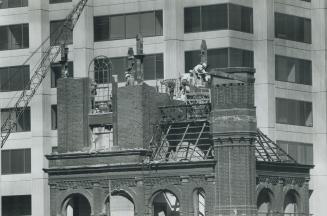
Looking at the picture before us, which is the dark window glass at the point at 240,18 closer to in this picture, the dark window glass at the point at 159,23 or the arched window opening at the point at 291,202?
the dark window glass at the point at 159,23

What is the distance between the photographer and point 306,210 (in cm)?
7775

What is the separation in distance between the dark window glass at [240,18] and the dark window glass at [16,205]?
23.4 m

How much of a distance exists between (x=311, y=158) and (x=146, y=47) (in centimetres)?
1737

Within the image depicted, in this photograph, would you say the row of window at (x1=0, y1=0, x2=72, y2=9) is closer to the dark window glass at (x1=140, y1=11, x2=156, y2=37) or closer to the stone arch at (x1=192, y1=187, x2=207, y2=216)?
the dark window glass at (x1=140, y1=11, x2=156, y2=37)

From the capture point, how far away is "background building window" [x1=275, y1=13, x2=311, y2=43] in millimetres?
106500

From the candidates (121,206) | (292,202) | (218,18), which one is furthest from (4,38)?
(292,202)

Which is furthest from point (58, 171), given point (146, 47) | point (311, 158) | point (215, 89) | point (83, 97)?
point (311, 158)

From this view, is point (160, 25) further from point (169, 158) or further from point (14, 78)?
point (169, 158)

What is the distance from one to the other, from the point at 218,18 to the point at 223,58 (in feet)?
11.2

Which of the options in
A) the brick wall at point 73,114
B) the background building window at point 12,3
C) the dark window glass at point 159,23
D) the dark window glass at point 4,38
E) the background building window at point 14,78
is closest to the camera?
the brick wall at point 73,114

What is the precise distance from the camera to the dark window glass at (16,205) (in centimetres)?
10875

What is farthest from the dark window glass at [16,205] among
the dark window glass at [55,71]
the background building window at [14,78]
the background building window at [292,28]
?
the background building window at [292,28]

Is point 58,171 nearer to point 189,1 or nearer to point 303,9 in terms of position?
point 189,1

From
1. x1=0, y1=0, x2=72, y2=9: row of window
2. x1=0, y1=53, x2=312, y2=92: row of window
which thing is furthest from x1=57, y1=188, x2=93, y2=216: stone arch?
x1=0, y1=0, x2=72, y2=9: row of window
